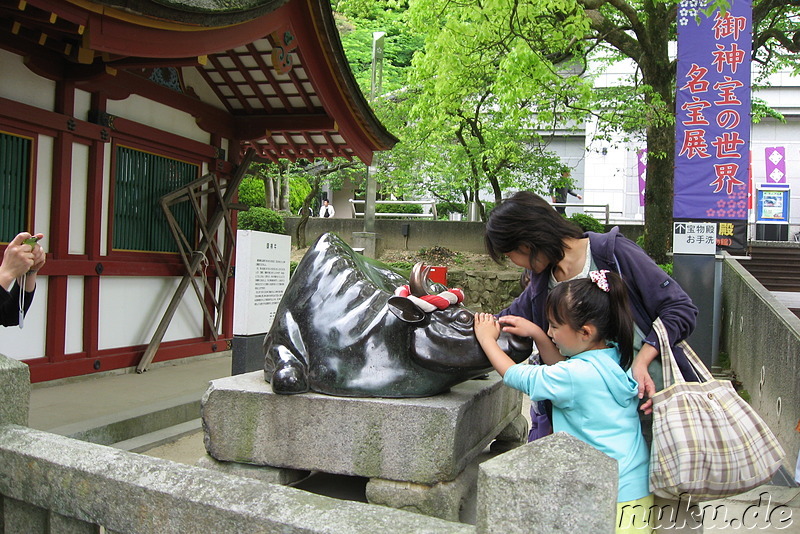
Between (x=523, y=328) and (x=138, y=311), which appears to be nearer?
(x=523, y=328)

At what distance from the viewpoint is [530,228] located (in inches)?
97.2

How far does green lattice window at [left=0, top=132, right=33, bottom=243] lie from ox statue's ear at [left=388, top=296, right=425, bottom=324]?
453 cm

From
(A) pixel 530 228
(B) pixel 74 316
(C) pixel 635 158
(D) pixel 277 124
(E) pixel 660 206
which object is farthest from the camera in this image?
(C) pixel 635 158

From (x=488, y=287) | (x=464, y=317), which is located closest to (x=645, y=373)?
(x=464, y=317)

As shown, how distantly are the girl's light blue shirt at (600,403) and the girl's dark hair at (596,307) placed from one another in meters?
0.11

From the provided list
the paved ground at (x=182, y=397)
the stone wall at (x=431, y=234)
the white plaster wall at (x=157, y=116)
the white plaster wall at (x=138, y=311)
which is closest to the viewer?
the paved ground at (x=182, y=397)

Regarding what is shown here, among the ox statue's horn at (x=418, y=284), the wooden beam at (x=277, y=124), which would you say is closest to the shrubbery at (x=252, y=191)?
the wooden beam at (x=277, y=124)

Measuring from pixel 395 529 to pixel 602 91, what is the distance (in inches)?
460

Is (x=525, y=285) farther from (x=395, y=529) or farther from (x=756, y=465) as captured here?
(x=395, y=529)

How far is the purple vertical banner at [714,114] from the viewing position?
7234 millimetres

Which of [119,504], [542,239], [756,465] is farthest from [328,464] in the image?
[756,465]

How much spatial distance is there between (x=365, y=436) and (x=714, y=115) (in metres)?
6.32

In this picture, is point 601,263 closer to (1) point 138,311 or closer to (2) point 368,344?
(2) point 368,344

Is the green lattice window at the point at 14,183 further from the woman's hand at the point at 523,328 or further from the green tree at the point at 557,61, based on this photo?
the green tree at the point at 557,61
